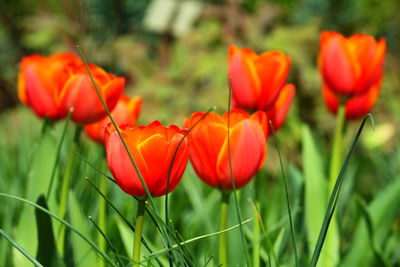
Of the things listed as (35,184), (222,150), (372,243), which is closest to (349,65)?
(372,243)

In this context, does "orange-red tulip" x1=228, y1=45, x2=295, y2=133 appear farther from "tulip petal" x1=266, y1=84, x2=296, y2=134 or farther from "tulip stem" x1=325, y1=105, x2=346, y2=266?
"tulip stem" x1=325, y1=105, x2=346, y2=266

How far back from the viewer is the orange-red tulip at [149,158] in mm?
566

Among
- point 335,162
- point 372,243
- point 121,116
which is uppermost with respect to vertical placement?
point 121,116

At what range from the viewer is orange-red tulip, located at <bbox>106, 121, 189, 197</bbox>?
57 centimetres

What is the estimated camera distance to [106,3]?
392 cm

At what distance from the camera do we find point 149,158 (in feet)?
1.87

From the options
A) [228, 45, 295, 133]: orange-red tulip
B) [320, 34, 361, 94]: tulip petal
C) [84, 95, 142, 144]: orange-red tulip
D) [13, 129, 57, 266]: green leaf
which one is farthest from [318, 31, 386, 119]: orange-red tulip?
[13, 129, 57, 266]: green leaf

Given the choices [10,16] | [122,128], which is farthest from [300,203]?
[10,16]

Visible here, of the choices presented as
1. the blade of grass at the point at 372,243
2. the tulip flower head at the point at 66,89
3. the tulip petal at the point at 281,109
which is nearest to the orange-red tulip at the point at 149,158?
the tulip flower head at the point at 66,89

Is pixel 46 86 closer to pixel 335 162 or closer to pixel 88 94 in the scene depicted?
pixel 88 94

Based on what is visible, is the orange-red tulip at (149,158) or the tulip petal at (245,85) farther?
the tulip petal at (245,85)

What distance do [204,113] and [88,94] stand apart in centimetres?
22

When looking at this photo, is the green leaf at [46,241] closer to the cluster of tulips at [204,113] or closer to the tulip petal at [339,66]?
the cluster of tulips at [204,113]

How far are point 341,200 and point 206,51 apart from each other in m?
1.42
